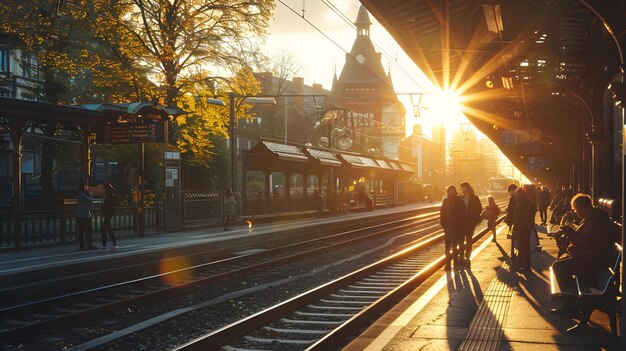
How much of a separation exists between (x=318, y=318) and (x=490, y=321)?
239 centimetres

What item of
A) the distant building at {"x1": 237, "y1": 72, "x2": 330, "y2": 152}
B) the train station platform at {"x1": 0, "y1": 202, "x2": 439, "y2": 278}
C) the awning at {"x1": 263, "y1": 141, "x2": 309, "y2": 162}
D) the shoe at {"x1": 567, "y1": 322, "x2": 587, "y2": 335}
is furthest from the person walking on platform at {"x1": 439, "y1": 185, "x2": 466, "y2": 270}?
the distant building at {"x1": 237, "y1": 72, "x2": 330, "y2": 152}

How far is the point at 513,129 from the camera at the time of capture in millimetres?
30641

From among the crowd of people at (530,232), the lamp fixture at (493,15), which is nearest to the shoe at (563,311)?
the crowd of people at (530,232)

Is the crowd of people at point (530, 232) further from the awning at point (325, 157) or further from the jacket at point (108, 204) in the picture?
the awning at point (325, 157)

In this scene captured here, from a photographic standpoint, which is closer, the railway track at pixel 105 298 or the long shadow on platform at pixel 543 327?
the long shadow on platform at pixel 543 327

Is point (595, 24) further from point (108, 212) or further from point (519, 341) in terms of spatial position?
point (108, 212)

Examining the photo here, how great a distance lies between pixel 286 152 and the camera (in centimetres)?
3055

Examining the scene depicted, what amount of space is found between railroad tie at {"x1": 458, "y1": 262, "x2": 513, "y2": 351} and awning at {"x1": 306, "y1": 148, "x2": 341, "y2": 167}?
22871 mm

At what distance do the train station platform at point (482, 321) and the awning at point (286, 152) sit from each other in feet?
55.9

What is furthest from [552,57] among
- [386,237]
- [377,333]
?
[386,237]

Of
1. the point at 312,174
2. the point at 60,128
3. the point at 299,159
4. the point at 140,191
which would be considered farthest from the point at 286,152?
the point at 60,128

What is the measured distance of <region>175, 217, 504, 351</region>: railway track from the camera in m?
7.78

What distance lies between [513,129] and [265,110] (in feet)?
139

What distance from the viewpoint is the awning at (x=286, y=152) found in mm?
29188
